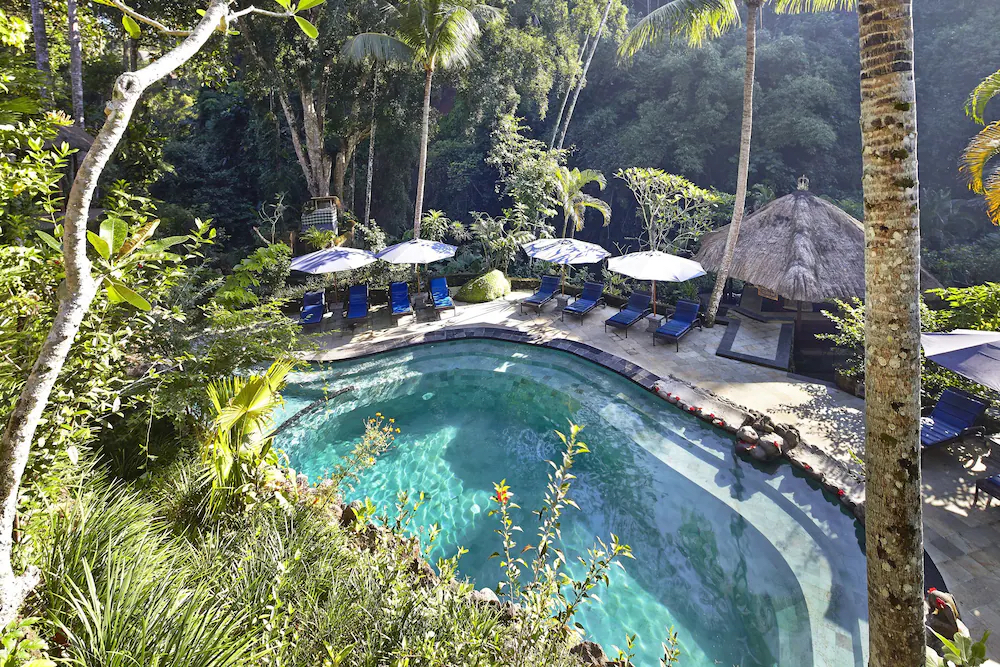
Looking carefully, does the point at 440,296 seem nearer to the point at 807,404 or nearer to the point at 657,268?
the point at 657,268

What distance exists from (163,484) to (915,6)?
102ft

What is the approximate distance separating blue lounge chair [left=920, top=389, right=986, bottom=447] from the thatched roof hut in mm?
4513

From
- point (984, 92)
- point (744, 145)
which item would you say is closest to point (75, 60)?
point (744, 145)

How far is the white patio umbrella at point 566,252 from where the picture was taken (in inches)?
448

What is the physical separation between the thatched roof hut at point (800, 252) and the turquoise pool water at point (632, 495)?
528 centimetres

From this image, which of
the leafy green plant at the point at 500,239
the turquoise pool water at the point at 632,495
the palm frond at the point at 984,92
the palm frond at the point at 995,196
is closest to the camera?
the turquoise pool water at the point at 632,495

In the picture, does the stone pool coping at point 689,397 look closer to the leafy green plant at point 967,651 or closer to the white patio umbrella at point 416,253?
the white patio umbrella at point 416,253

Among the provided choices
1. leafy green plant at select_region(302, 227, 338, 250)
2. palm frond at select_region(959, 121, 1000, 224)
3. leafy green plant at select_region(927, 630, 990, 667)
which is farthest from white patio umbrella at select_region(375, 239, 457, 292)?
leafy green plant at select_region(927, 630, 990, 667)

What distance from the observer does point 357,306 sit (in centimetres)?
1132

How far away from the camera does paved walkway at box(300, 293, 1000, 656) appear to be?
4469mm

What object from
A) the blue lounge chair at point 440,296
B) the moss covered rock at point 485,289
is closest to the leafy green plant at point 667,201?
the moss covered rock at point 485,289

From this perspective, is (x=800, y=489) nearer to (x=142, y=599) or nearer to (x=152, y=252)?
(x=142, y=599)

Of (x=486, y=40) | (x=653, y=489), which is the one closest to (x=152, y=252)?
(x=653, y=489)

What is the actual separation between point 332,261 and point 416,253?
6.50 ft
